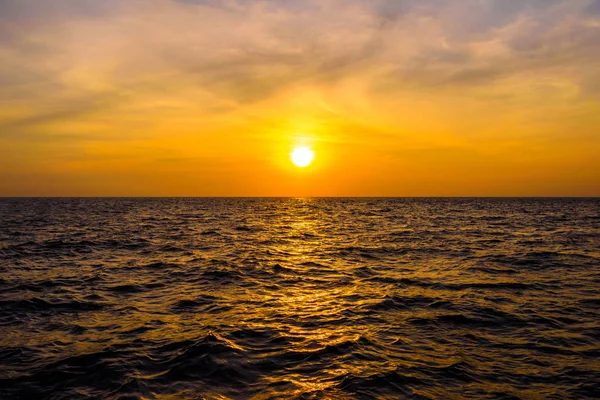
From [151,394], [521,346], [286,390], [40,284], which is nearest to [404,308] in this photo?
[521,346]

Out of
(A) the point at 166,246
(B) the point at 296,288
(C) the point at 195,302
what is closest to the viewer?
(C) the point at 195,302

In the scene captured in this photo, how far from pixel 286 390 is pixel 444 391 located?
11.4 ft

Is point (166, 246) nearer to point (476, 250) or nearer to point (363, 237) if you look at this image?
point (363, 237)

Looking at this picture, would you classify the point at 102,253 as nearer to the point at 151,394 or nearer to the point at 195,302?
the point at 195,302

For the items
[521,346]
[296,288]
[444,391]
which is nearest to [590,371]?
[521,346]

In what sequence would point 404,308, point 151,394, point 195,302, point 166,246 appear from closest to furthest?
1. point 151,394
2. point 404,308
3. point 195,302
4. point 166,246

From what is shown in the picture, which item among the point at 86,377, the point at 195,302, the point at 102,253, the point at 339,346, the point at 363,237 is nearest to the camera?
the point at 86,377

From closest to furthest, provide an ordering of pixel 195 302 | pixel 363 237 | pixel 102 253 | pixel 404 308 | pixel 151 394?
pixel 151 394
pixel 404 308
pixel 195 302
pixel 102 253
pixel 363 237

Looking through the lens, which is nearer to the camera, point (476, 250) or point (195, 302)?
point (195, 302)

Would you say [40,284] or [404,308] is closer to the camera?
[404,308]

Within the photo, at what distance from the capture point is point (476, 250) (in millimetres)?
30891

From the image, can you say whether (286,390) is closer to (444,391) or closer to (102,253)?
(444,391)

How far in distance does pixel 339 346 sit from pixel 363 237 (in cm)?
3021

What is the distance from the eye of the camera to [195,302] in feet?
54.7
